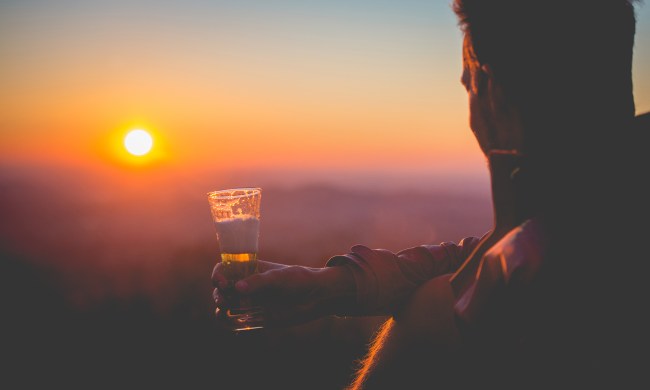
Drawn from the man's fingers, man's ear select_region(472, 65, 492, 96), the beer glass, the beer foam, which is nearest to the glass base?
the beer glass

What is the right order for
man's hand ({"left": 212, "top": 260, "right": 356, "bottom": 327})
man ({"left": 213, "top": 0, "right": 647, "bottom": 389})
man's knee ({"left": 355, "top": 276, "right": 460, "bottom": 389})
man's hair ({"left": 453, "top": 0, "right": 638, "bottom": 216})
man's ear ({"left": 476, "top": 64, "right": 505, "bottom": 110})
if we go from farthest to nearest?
man's hand ({"left": 212, "top": 260, "right": 356, "bottom": 327}) → man's knee ({"left": 355, "top": 276, "right": 460, "bottom": 389}) → man's ear ({"left": 476, "top": 64, "right": 505, "bottom": 110}) → man's hair ({"left": 453, "top": 0, "right": 638, "bottom": 216}) → man ({"left": 213, "top": 0, "right": 647, "bottom": 389})

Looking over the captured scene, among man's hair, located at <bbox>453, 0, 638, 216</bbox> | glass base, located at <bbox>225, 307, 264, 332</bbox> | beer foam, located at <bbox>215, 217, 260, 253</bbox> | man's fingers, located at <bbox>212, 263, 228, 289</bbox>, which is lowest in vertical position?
glass base, located at <bbox>225, 307, 264, 332</bbox>

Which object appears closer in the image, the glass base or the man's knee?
the man's knee

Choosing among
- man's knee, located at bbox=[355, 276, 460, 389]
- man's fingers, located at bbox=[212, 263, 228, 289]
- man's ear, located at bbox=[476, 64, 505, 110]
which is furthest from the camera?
man's fingers, located at bbox=[212, 263, 228, 289]

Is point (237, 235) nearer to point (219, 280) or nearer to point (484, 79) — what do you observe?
point (219, 280)

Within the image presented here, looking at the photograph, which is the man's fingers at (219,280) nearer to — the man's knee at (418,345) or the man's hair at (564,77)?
the man's knee at (418,345)

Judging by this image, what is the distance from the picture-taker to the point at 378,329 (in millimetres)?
2963

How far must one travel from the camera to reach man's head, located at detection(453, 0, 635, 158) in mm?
1601

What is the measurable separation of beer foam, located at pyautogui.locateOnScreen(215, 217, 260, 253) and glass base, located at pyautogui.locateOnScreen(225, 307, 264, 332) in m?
0.30

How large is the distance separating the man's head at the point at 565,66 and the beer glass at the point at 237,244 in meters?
1.32

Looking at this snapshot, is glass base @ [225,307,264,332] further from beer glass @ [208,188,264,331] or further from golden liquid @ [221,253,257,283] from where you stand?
golden liquid @ [221,253,257,283]

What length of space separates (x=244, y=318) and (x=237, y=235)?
41cm

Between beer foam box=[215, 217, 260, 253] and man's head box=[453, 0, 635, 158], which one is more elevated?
man's head box=[453, 0, 635, 158]

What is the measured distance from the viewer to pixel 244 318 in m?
2.40
